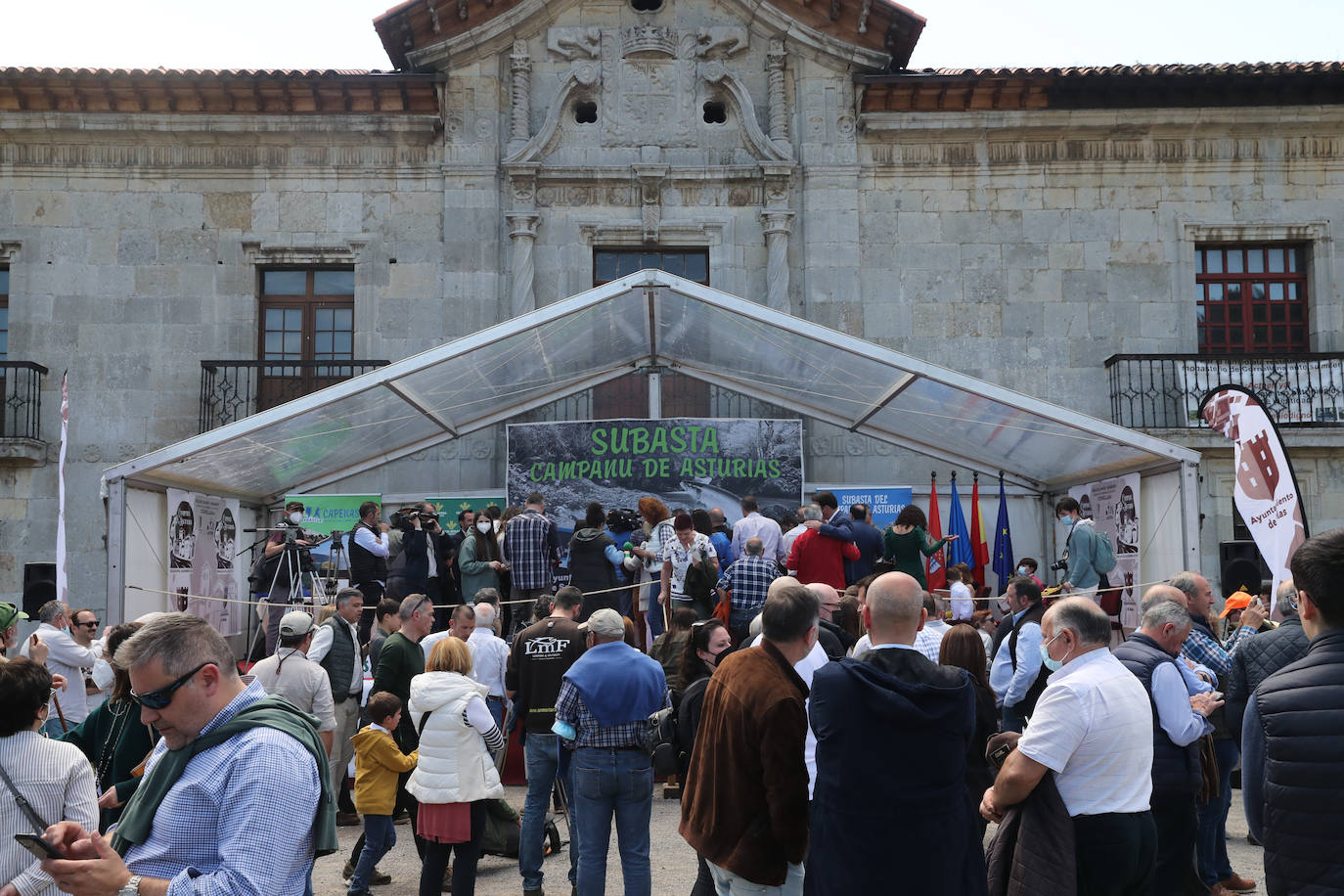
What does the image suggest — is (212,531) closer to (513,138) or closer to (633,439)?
(633,439)

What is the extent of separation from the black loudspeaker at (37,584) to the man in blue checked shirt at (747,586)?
1127 cm

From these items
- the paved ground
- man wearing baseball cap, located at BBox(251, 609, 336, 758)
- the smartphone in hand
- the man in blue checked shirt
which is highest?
the man in blue checked shirt

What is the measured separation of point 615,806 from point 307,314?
1276cm

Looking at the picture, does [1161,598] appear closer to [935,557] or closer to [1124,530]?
[1124,530]

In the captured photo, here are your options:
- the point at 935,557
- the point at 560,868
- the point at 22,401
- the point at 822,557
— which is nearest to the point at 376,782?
the point at 560,868

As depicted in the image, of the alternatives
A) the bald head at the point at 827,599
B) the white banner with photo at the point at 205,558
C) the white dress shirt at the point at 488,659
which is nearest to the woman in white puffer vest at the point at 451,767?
the bald head at the point at 827,599

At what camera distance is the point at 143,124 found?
650 inches

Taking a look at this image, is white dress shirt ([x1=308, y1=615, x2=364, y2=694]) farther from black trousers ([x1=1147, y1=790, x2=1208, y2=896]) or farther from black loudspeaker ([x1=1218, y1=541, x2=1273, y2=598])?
black loudspeaker ([x1=1218, y1=541, x2=1273, y2=598])

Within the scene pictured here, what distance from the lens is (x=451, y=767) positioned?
6.21m

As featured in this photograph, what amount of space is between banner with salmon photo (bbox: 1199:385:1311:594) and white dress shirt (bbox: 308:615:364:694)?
273 inches

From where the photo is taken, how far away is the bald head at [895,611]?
3.90 meters

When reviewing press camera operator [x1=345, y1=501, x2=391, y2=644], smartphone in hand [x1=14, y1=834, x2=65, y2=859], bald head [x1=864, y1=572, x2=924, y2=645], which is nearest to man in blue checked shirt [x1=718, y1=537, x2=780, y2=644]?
press camera operator [x1=345, y1=501, x2=391, y2=644]

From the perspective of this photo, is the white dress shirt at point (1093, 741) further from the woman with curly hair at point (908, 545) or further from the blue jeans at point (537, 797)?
the woman with curly hair at point (908, 545)

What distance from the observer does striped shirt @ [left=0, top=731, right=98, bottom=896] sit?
11.9 feet
